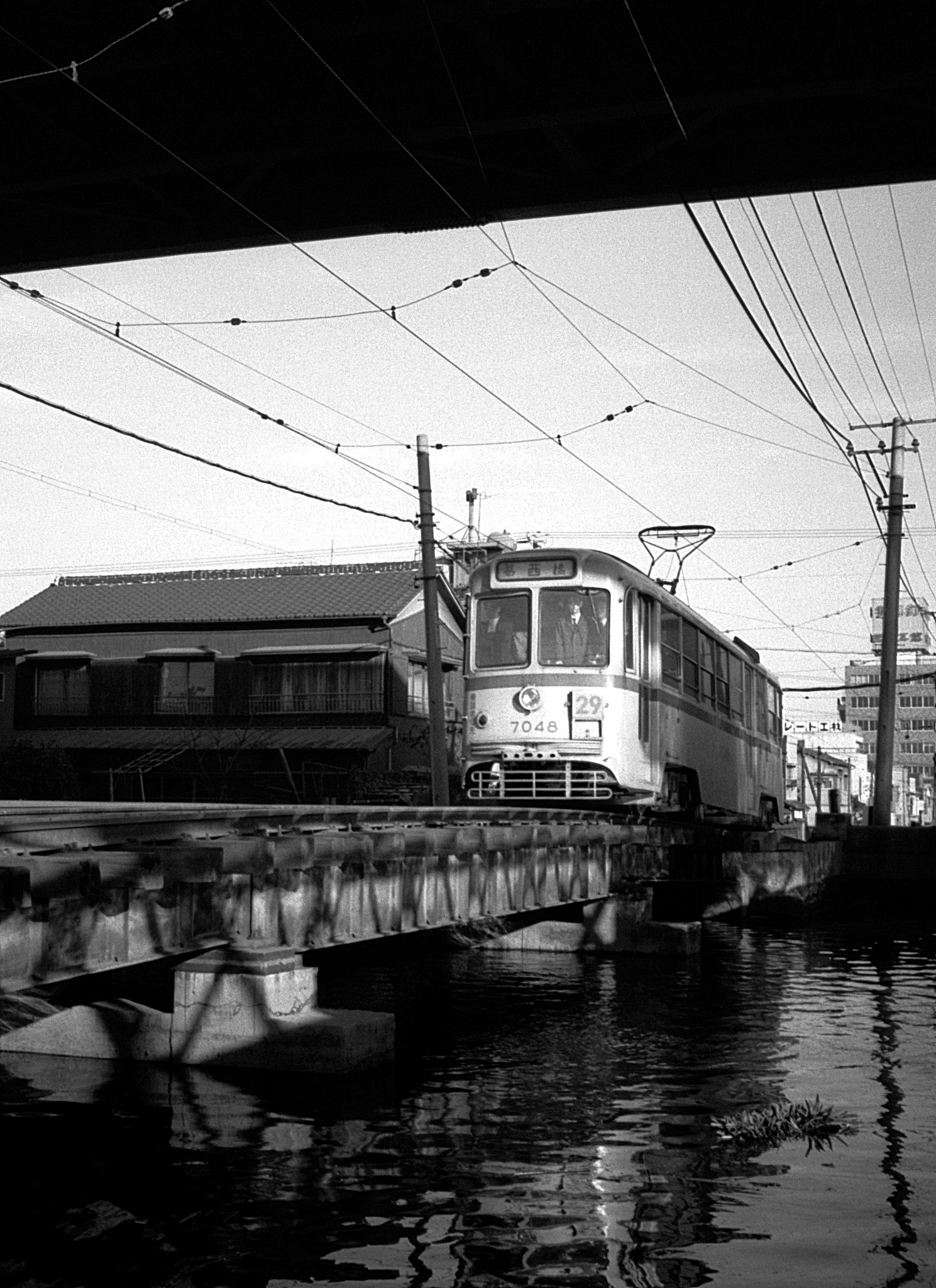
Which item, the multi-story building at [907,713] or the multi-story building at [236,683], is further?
the multi-story building at [907,713]

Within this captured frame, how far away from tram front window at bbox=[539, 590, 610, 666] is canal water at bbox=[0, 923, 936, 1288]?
598 centimetres

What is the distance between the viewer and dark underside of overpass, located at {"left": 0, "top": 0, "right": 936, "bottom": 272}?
15.2 meters

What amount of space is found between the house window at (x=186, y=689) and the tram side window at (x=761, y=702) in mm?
22758

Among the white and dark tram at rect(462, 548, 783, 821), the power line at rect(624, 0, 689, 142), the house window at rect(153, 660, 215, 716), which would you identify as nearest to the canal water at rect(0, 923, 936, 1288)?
the white and dark tram at rect(462, 548, 783, 821)

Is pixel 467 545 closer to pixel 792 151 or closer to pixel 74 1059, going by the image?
pixel 792 151

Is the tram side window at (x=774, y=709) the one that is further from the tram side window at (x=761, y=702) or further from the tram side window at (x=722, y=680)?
the tram side window at (x=722, y=680)

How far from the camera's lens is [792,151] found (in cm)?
1766

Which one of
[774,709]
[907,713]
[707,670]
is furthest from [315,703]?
[907,713]

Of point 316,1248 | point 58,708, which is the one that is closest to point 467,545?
point 58,708

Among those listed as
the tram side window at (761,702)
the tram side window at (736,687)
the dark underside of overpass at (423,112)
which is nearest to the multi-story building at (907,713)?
the tram side window at (761,702)

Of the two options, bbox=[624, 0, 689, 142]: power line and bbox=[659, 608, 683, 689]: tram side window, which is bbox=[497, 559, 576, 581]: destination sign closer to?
bbox=[659, 608, 683, 689]: tram side window

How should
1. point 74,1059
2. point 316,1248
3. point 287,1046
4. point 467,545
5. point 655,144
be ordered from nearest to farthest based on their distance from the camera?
point 316,1248 < point 287,1046 < point 74,1059 < point 655,144 < point 467,545

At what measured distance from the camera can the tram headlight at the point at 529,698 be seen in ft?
65.9

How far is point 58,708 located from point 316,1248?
45650mm
